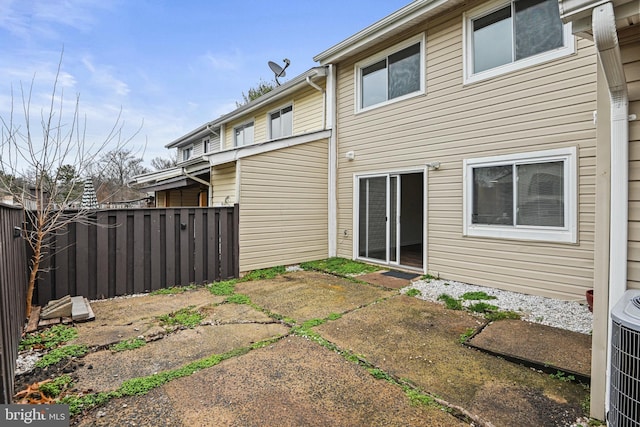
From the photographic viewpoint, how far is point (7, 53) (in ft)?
16.2

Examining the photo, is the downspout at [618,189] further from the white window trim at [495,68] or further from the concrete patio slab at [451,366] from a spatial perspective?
the white window trim at [495,68]

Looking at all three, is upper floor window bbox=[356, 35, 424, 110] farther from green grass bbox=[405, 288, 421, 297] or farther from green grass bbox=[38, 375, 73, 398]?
green grass bbox=[38, 375, 73, 398]

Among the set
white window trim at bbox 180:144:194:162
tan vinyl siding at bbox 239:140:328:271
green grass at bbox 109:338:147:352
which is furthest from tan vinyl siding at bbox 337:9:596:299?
white window trim at bbox 180:144:194:162

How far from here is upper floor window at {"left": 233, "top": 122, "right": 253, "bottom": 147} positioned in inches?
436

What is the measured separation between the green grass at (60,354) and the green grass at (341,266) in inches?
175

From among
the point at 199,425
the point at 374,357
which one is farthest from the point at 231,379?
the point at 374,357

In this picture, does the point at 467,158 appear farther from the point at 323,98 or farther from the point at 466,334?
the point at 323,98

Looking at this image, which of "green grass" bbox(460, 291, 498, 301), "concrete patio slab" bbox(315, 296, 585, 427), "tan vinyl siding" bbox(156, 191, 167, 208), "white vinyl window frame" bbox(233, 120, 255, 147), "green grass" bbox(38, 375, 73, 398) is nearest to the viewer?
"concrete patio slab" bbox(315, 296, 585, 427)

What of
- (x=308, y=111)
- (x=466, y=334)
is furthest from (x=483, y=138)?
(x=308, y=111)

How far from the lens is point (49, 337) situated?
11.2 feet

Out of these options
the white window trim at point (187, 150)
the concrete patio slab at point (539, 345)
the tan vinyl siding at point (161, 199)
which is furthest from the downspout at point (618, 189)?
the white window trim at point (187, 150)

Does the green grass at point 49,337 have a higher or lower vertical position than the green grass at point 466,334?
higher

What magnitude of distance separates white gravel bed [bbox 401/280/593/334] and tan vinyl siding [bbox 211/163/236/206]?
14.4ft

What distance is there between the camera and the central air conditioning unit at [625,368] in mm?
1421
